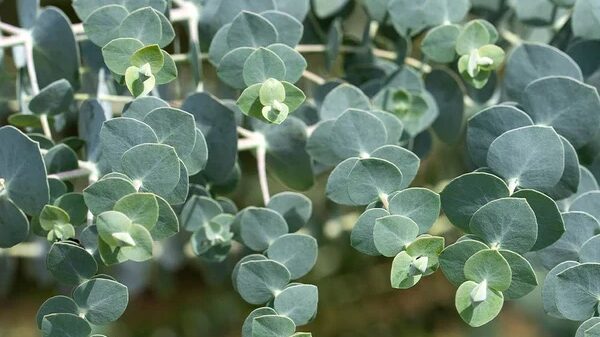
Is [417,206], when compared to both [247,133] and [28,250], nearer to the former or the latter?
[247,133]

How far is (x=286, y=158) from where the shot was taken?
47 centimetres

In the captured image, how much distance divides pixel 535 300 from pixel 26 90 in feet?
2.29

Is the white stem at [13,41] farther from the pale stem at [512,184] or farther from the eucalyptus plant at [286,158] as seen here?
the pale stem at [512,184]

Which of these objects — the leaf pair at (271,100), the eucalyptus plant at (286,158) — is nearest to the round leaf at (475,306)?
the eucalyptus plant at (286,158)

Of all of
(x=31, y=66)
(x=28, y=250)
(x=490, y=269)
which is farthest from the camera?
(x=28, y=250)

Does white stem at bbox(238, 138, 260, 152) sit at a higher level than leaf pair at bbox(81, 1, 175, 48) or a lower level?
lower

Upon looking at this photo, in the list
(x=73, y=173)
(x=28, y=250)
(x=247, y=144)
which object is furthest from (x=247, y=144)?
(x=28, y=250)

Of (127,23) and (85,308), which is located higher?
(127,23)

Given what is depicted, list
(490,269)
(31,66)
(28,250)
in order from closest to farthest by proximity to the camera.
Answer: (490,269)
(31,66)
(28,250)

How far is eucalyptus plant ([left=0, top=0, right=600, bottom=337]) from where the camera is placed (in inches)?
13.4

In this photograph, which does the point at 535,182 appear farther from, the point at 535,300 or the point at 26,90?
the point at 535,300

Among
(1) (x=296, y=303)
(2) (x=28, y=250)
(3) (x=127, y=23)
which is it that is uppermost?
(3) (x=127, y=23)

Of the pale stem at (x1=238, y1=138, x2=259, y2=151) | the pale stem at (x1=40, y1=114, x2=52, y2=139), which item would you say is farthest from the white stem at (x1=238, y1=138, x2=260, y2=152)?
the pale stem at (x1=40, y1=114, x2=52, y2=139)

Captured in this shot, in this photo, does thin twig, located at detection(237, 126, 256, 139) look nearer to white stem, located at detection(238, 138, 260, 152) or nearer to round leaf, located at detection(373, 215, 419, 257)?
white stem, located at detection(238, 138, 260, 152)
